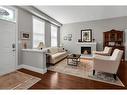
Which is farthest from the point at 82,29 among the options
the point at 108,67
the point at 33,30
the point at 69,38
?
the point at 108,67

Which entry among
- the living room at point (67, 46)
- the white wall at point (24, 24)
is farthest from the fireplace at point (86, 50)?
the white wall at point (24, 24)

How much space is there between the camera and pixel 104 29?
678 centimetres

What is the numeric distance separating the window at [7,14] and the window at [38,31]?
147 centimetres

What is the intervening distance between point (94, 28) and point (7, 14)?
5.66 m

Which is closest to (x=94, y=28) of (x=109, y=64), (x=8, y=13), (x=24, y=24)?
(x=109, y=64)

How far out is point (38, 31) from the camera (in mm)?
5719

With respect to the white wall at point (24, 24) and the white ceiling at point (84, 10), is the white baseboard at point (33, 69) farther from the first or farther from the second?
the white ceiling at point (84, 10)

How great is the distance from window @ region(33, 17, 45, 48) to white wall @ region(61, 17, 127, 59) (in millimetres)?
2583

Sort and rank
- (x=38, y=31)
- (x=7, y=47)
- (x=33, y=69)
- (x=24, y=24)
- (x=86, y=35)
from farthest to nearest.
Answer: (x=86, y=35) < (x=38, y=31) < (x=24, y=24) < (x=33, y=69) < (x=7, y=47)

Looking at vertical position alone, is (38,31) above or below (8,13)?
below

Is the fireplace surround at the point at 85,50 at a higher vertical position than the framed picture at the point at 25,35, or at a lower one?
lower

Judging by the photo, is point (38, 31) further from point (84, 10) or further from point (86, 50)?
point (86, 50)

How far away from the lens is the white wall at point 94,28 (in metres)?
6.31

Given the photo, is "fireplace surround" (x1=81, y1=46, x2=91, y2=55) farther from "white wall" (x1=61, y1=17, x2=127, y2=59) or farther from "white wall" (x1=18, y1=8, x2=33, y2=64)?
"white wall" (x1=18, y1=8, x2=33, y2=64)
